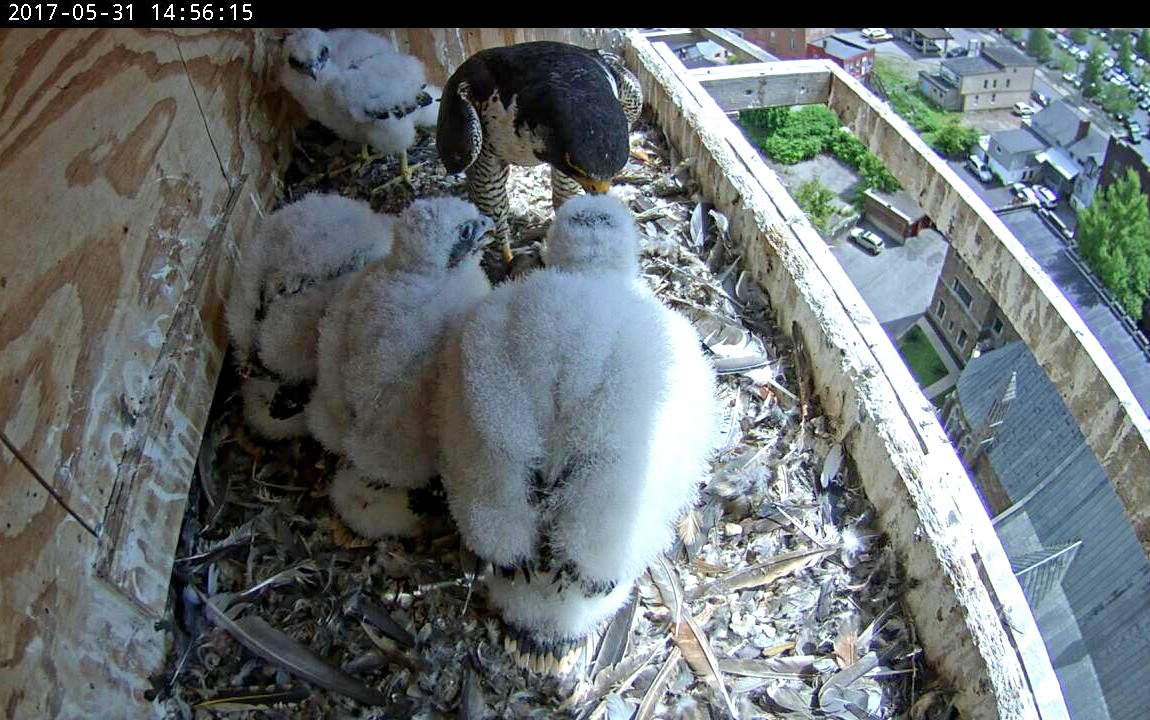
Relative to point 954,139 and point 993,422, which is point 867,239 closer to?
point 954,139

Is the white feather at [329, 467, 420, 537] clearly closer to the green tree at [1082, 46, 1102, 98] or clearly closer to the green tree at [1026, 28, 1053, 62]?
the green tree at [1082, 46, 1102, 98]

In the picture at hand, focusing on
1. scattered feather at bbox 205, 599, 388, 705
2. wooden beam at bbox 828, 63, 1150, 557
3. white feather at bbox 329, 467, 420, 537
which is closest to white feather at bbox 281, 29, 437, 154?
white feather at bbox 329, 467, 420, 537

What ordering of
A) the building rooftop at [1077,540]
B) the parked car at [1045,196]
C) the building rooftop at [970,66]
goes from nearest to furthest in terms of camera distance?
the building rooftop at [1077,540], the parked car at [1045,196], the building rooftop at [970,66]

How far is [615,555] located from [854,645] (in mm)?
643

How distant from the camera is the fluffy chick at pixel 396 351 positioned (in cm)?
157

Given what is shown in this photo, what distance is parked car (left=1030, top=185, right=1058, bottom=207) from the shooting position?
754 cm

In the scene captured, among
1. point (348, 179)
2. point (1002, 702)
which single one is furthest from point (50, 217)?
point (1002, 702)

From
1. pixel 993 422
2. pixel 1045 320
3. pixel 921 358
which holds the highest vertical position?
pixel 1045 320

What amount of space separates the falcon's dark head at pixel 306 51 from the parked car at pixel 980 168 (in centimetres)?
701

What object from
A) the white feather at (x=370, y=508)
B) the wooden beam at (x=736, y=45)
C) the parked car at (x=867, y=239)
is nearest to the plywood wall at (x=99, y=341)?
the white feather at (x=370, y=508)

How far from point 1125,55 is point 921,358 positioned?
502 centimetres

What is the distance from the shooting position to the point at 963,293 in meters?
6.02

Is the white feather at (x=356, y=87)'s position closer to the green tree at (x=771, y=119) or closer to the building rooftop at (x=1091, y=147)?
the green tree at (x=771, y=119)

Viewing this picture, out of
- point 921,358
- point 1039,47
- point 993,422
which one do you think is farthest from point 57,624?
point 1039,47
